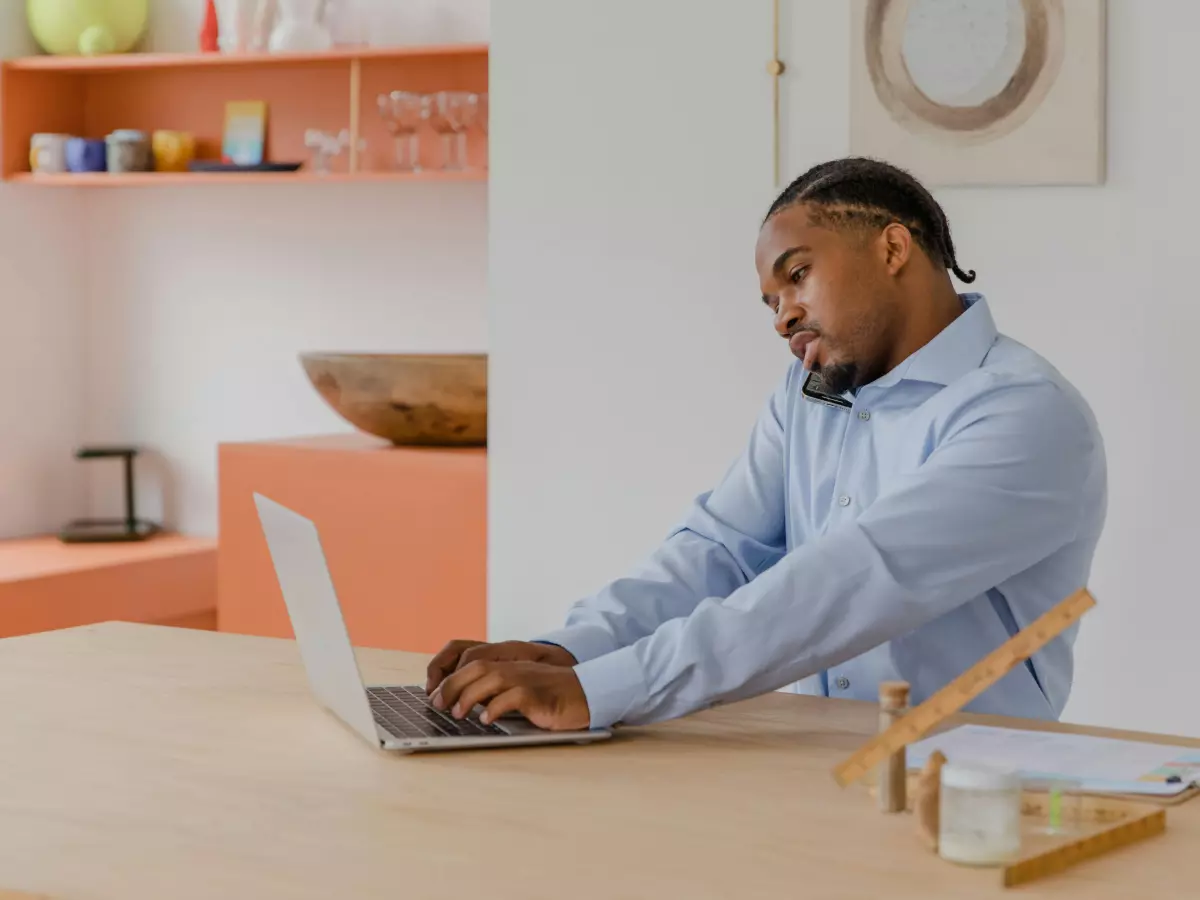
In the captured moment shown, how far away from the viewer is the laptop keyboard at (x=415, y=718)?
1.56 m

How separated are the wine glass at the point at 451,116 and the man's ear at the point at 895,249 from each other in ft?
6.93

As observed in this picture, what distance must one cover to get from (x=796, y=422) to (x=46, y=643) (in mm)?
945

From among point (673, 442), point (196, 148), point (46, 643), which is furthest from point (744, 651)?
point (196, 148)

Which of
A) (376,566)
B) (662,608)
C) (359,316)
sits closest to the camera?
(662,608)

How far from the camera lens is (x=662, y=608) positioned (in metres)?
2.00

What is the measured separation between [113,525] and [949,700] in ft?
12.1

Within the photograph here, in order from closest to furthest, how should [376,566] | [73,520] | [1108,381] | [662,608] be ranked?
[662,608], [1108,381], [376,566], [73,520]

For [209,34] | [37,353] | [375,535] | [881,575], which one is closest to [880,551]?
[881,575]

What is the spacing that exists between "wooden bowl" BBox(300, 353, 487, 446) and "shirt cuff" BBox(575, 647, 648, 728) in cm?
210

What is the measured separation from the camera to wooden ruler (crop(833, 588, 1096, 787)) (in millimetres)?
1260

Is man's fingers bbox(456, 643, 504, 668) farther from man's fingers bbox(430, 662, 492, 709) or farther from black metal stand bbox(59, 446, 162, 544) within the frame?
black metal stand bbox(59, 446, 162, 544)

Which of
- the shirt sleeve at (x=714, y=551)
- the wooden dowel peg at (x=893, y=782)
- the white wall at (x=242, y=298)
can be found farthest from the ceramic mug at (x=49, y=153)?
the wooden dowel peg at (x=893, y=782)

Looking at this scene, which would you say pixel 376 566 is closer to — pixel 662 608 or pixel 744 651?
pixel 662 608

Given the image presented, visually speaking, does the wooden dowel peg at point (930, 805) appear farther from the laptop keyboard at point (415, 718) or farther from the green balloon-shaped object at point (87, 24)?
the green balloon-shaped object at point (87, 24)
